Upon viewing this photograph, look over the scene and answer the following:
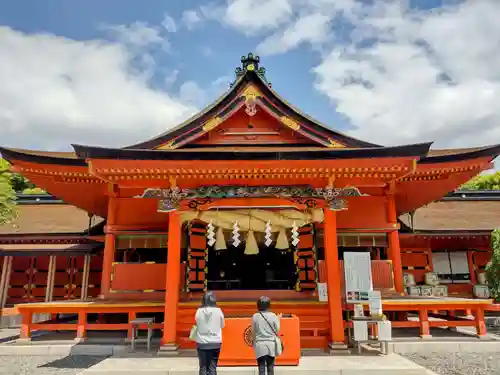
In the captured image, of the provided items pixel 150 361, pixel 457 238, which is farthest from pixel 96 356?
Answer: pixel 457 238

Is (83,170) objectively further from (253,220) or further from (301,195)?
(301,195)

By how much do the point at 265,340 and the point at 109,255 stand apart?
7.93 metres

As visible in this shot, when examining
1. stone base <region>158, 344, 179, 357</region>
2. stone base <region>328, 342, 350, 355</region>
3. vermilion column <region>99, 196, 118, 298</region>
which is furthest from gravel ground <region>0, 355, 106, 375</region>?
stone base <region>328, 342, 350, 355</region>

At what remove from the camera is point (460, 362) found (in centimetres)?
888

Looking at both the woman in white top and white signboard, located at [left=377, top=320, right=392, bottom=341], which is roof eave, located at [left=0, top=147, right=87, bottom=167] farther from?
white signboard, located at [left=377, top=320, right=392, bottom=341]

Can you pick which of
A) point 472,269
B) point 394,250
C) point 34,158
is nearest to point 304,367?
point 394,250

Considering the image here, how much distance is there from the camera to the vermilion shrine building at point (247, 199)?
929 centimetres

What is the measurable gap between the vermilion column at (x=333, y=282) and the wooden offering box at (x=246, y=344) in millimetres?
1834

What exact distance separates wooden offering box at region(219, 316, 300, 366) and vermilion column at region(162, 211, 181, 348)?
189cm

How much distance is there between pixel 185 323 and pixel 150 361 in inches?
62.6

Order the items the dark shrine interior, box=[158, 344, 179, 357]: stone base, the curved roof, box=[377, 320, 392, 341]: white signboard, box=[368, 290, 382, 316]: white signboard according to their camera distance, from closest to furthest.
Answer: box=[377, 320, 392, 341]: white signboard, box=[158, 344, 179, 357]: stone base, box=[368, 290, 382, 316]: white signboard, the curved roof, the dark shrine interior

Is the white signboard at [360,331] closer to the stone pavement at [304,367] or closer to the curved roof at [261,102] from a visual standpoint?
Result: the stone pavement at [304,367]

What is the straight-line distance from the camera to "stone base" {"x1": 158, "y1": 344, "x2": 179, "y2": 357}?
886cm

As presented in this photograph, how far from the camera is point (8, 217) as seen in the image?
15.5m
